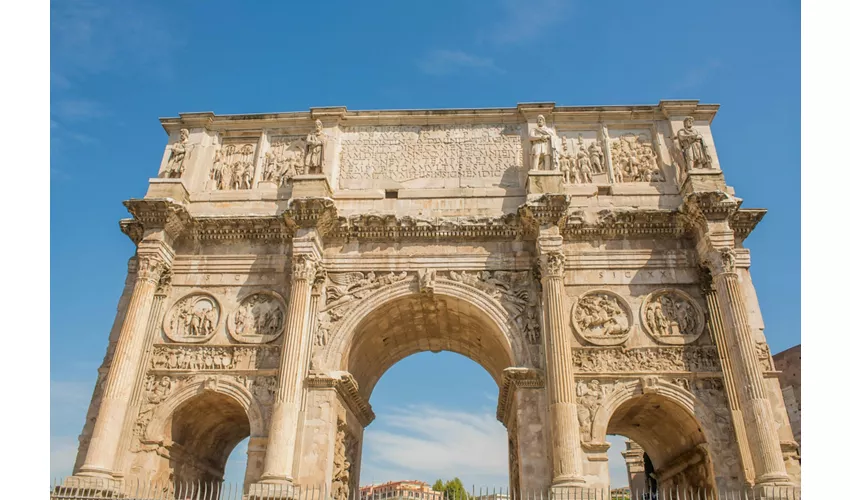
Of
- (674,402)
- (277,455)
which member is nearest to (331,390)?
(277,455)

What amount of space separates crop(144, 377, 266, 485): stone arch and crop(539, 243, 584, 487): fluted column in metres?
5.65

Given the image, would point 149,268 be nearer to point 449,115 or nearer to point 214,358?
point 214,358

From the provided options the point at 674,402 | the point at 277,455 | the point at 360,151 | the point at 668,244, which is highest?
the point at 360,151

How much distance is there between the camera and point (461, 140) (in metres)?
15.0

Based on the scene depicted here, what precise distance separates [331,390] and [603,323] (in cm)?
581

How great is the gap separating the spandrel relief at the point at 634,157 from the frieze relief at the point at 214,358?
29.3ft

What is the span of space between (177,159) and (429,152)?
20.1 feet

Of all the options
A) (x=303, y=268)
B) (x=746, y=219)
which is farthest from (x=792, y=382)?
(x=303, y=268)

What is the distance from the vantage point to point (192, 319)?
13.1 m

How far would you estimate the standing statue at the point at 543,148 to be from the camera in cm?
1365

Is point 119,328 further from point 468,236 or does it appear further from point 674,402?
point 674,402

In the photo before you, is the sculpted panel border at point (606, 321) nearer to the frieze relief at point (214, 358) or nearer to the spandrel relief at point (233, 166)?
the frieze relief at point (214, 358)

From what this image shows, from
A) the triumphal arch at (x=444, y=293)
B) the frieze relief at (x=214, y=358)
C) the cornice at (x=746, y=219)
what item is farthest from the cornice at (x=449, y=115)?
the frieze relief at (x=214, y=358)

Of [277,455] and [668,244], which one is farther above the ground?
[668,244]
